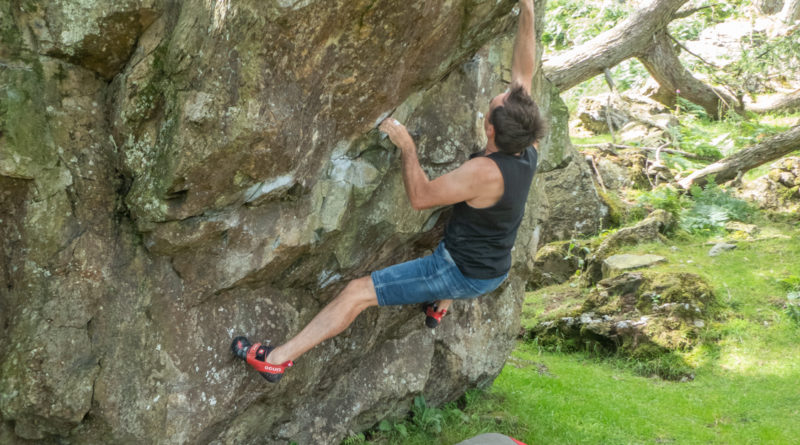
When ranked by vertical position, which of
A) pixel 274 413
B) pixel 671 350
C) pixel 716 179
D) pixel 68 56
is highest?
pixel 68 56

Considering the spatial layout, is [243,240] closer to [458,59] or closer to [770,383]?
[458,59]

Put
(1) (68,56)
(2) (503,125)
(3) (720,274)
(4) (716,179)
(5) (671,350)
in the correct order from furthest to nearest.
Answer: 1. (4) (716,179)
2. (3) (720,274)
3. (5) (671,350)
4. (2) (503,125)
5. (1) (68,56)

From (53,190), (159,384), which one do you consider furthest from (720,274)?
(53,190)

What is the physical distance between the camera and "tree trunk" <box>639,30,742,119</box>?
13602 mm

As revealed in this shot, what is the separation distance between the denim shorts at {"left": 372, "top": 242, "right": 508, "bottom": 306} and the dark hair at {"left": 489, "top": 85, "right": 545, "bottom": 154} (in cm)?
114

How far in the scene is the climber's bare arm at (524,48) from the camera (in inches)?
→ 243

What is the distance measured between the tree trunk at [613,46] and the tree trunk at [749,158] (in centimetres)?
427

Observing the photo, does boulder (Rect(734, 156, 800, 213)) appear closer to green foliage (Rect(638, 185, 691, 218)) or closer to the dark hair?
green foliage (Rect(638, 185, 691, 218))

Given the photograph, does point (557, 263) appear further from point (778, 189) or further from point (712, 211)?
point (778, 189)

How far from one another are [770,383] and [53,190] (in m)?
8.90

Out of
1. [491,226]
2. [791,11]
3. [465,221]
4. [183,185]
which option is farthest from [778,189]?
[183,185]

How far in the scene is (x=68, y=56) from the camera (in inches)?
186

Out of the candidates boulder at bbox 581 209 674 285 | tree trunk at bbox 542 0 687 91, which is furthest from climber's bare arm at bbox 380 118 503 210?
boulder at bbox 581 209 674 285

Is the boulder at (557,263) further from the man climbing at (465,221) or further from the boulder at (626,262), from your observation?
the man climbing at (465,221)
